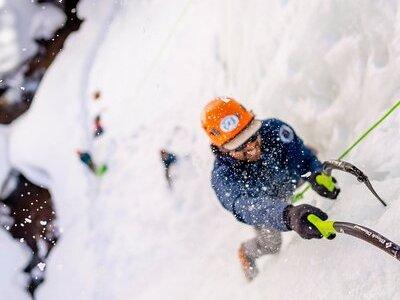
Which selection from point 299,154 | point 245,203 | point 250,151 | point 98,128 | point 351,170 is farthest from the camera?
point 98,128

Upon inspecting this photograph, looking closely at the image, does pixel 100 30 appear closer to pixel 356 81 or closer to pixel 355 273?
pixel 356 81

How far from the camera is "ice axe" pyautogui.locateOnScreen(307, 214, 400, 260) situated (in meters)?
2.23

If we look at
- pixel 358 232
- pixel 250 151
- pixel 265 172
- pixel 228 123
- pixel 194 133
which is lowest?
pixel 194 133

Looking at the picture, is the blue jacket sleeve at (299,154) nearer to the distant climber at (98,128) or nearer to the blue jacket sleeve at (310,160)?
the blue jacket sleeve at (310,160)

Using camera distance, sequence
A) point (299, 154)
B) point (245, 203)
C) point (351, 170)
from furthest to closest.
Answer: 1. point (299, 154)
2. point (245, 203)
3. point (351, 170)

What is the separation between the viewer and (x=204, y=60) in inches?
328

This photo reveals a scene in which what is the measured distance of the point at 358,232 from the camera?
2.47m

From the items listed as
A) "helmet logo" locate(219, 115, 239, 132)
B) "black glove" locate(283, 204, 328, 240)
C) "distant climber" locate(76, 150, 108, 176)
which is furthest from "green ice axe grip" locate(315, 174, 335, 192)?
"distant climber" locate(76, 150, 108, 176)

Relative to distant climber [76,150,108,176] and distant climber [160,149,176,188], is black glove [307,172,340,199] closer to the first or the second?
distant climber [160,149,176,188]

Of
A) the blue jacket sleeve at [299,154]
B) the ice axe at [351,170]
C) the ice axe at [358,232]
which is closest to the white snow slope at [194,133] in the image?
the ice axe at [351,170]

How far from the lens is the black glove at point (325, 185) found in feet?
11.8

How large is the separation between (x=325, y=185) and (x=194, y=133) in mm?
4098

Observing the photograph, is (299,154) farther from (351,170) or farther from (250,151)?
(351,170)

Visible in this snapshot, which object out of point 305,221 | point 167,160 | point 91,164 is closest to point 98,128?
point 91,164
